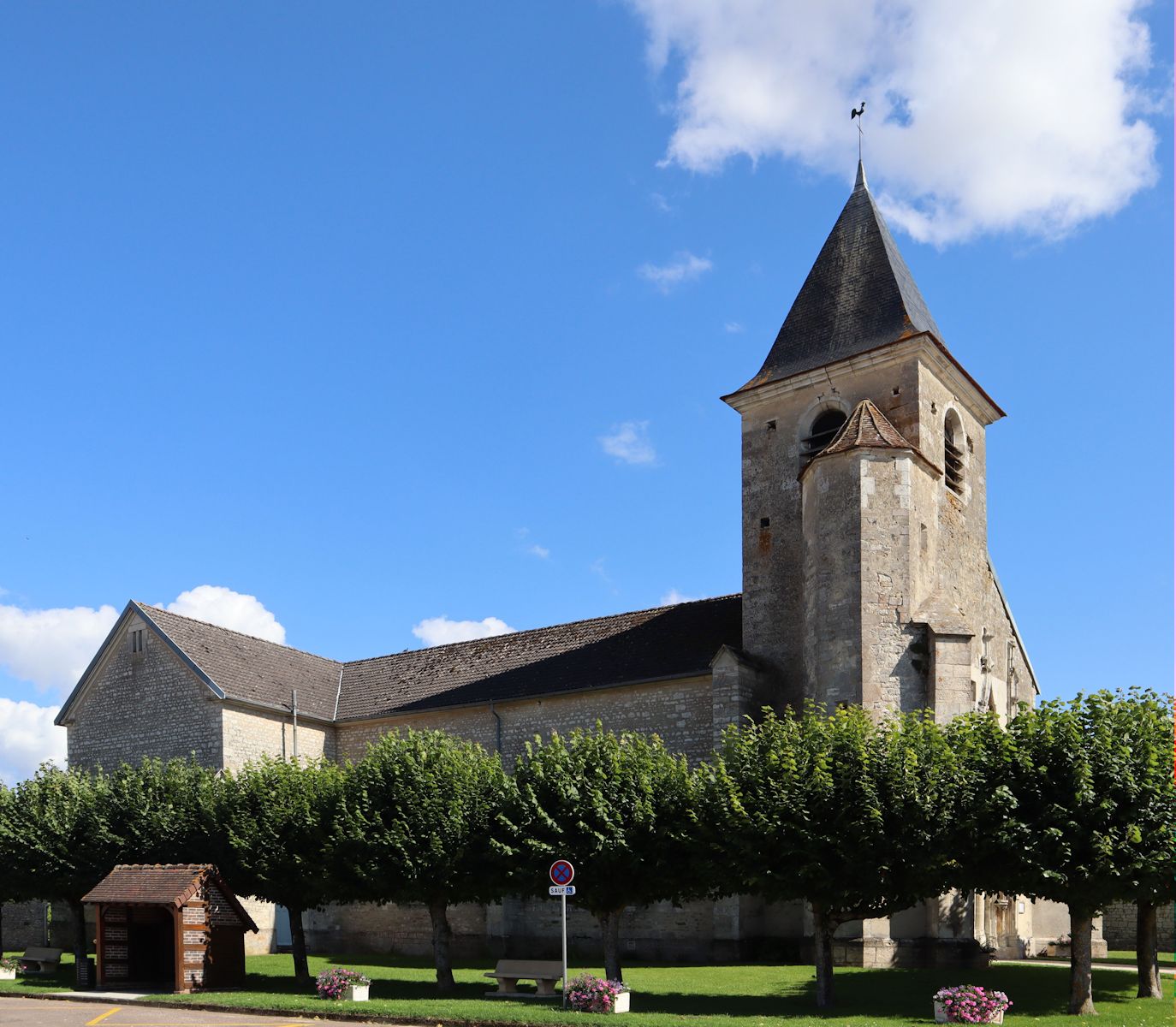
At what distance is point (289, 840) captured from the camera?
26016 mm

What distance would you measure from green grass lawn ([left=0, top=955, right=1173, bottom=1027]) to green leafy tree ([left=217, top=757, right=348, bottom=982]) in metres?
1.94

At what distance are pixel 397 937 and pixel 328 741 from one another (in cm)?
703

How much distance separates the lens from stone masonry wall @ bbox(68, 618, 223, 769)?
34625 millimetres

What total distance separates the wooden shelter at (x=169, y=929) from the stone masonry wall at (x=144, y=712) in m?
7.58

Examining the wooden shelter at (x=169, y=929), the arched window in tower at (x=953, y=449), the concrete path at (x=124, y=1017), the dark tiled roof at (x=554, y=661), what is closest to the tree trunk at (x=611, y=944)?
the concrete path at (x=124, y=1017)

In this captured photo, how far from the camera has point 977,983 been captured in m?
22.5

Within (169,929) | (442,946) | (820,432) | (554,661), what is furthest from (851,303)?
(169,929)

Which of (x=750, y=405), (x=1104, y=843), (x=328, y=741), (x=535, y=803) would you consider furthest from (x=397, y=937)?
(x=1104, y=843)

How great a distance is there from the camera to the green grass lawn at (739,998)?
60.7ft

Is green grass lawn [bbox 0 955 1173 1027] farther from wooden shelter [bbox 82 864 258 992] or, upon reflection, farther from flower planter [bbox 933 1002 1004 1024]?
wooden shelter [bbox 82 864 258 992]

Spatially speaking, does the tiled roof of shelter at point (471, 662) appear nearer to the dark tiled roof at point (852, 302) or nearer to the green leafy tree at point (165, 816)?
the green leafy tree at point (165, 816)

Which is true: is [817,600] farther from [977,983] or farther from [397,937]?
[397,937]

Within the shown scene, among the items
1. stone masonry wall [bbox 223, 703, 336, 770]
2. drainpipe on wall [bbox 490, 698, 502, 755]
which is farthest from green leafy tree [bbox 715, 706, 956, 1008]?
stone masonry wall [bbox 223, 703, 336, 770]

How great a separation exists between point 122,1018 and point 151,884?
5.85m
